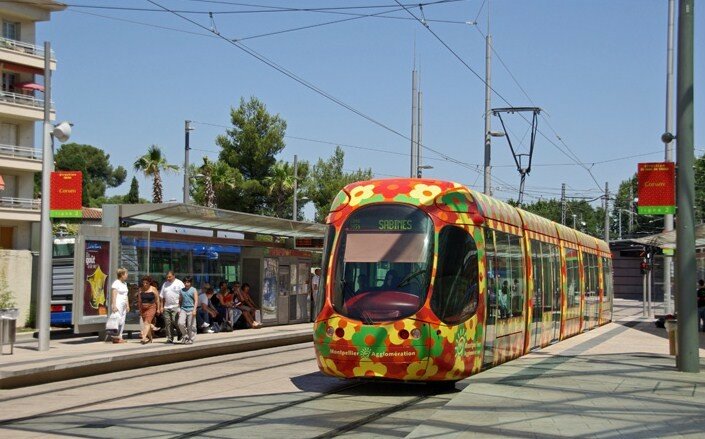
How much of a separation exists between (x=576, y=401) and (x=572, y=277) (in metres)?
14.1

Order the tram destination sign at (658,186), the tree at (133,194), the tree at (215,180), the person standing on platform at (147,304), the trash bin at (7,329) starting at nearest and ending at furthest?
the tram destination sign at (658,186), the trash bin at (7,329), the person standing on platform at (147,304), the tree at (215,180), the tree at (133,194)

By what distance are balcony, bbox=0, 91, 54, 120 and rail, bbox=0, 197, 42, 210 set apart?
430 cm

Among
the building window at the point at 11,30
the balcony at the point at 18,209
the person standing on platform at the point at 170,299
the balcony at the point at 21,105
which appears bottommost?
the person standing on platform at the point at 170,299

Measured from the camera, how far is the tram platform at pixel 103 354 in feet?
52.7

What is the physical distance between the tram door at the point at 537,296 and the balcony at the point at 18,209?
37.3m

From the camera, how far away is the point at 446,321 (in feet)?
44.6

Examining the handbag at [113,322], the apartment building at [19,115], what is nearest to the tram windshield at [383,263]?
the handbag at [113,322]

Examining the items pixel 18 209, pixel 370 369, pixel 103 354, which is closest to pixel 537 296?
pixel 370 369

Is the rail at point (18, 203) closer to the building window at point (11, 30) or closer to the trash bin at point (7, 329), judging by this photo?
the building window at point (11, 30)

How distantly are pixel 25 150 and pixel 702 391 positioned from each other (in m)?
45.6

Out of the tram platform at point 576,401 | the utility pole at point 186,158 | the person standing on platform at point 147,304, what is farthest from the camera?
the utility pole at point 186,158

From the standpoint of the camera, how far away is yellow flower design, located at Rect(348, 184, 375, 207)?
568 inches

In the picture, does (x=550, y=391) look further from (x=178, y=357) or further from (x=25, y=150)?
(x=25, y=150)

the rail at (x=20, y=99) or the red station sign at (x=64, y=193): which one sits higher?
the rail at (x=20, y=99)
